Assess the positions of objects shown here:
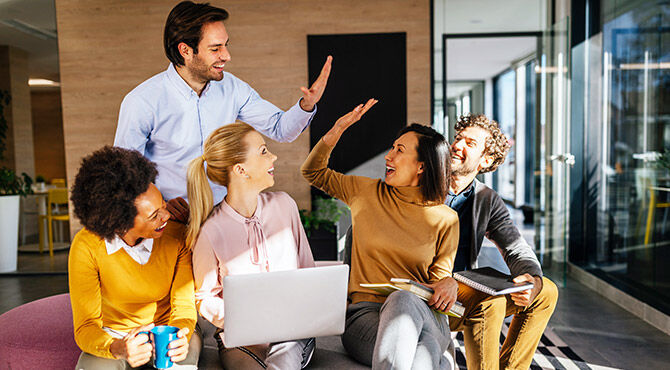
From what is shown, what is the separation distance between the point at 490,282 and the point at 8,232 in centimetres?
559

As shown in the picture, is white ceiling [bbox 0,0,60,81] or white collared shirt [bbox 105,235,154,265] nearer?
white collared shirt [bbox 105,235,154,265]

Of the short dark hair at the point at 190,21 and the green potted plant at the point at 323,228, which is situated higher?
the short dark hair at the point at 190,21

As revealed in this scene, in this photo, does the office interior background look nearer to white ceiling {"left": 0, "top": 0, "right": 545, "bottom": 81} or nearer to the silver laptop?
white ceiling {"left": 0, "top": 0, "right": 545, "bottom": 81}

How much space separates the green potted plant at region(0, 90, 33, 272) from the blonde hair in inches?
192

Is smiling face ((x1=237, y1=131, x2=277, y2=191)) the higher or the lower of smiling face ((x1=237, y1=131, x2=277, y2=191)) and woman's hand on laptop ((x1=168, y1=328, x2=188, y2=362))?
the higher

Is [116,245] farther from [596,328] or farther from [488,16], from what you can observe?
[488,16]

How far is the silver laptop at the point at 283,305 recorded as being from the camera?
155 cm

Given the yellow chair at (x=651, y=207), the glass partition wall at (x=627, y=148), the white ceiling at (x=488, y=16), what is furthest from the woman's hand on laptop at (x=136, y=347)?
the white ceiling at (x=488, y=16)

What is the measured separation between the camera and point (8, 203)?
567 centimetres

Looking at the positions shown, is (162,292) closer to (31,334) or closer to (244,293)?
(244,293)

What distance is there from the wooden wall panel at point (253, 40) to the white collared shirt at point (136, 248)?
3407 mm

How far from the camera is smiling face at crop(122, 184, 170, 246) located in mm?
1634

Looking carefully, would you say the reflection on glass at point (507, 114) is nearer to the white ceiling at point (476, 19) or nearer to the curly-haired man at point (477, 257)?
the white ceiling at point (476, 19)

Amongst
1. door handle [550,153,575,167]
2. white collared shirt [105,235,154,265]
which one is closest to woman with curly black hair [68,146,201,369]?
white collared shirt [105,235,154,265]
